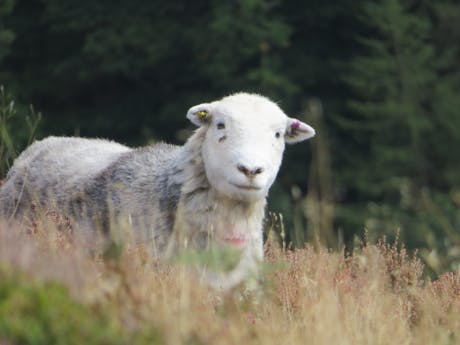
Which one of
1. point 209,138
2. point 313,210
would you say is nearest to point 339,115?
point 209,138

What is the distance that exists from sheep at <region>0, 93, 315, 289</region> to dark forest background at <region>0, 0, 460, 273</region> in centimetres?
2260

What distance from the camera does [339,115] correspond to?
120 ft

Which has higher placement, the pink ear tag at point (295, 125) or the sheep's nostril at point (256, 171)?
the pink ear tag at point (295, 125)

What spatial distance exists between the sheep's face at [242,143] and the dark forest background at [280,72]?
2297 centimetres

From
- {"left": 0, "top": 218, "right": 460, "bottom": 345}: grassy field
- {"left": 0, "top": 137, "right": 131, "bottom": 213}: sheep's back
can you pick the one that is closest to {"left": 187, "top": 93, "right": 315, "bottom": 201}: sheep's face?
{"left": 0, "top": 218, "right": 460, "bottom": 345}: grassy field

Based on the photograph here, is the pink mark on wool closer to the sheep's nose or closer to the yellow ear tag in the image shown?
the sheep's nose

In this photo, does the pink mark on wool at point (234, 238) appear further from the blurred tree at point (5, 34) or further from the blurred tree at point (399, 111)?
the blurred tree at point (399, 111)

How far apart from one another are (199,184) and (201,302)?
2.39 m

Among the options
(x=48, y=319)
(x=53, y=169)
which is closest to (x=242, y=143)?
(x=53, y=169)

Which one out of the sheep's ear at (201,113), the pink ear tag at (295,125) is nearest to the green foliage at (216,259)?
the sheep's ear at (201,113)

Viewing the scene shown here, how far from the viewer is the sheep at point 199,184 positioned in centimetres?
882

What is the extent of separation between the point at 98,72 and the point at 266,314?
28040 mm

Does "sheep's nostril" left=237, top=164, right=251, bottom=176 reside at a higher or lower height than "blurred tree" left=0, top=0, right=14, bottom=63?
lower

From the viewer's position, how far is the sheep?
8820mm
